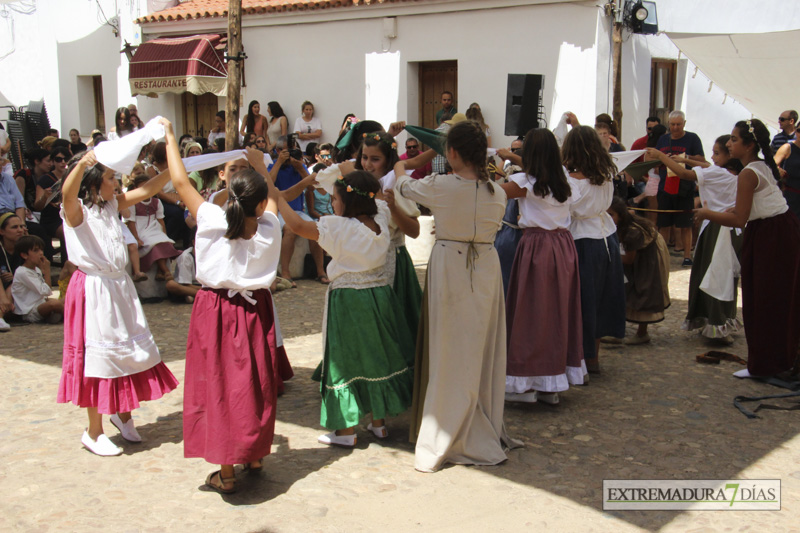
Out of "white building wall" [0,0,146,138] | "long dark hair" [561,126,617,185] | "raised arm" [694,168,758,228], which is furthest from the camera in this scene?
"white building wall" [0,0,146,138]

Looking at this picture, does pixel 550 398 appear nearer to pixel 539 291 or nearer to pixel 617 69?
pixel 539 291

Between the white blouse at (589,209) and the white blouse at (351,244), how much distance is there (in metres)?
1.67

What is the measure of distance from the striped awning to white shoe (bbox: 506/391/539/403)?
12.5 metres

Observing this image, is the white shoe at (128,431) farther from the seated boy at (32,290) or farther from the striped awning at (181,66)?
the striped awning at (181,66)

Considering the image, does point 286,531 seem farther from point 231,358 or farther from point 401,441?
point 401,441

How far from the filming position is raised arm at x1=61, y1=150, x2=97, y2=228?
4.02 m

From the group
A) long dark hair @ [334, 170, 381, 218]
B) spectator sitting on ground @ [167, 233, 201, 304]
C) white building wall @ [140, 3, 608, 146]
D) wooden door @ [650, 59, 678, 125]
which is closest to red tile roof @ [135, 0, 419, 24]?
white building wall @ [140, 3, 608, 146]

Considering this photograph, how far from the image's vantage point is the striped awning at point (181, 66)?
15.8 metres

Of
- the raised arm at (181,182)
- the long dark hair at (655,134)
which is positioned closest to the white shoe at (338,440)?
the raised arm at (181,182)

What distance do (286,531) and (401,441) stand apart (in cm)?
120

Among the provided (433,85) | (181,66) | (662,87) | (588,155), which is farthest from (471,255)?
(181,66)

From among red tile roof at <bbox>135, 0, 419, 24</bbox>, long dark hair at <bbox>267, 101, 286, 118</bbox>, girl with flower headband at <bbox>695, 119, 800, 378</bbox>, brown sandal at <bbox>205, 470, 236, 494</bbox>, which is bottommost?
brown sandal at <bbox>205, 470, 236, 494</bbox>

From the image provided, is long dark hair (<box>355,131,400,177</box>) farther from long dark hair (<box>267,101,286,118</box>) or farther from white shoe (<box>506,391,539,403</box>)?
long dark hair (<box>267,101,286,118</box>)

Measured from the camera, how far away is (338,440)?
4.35 metres
